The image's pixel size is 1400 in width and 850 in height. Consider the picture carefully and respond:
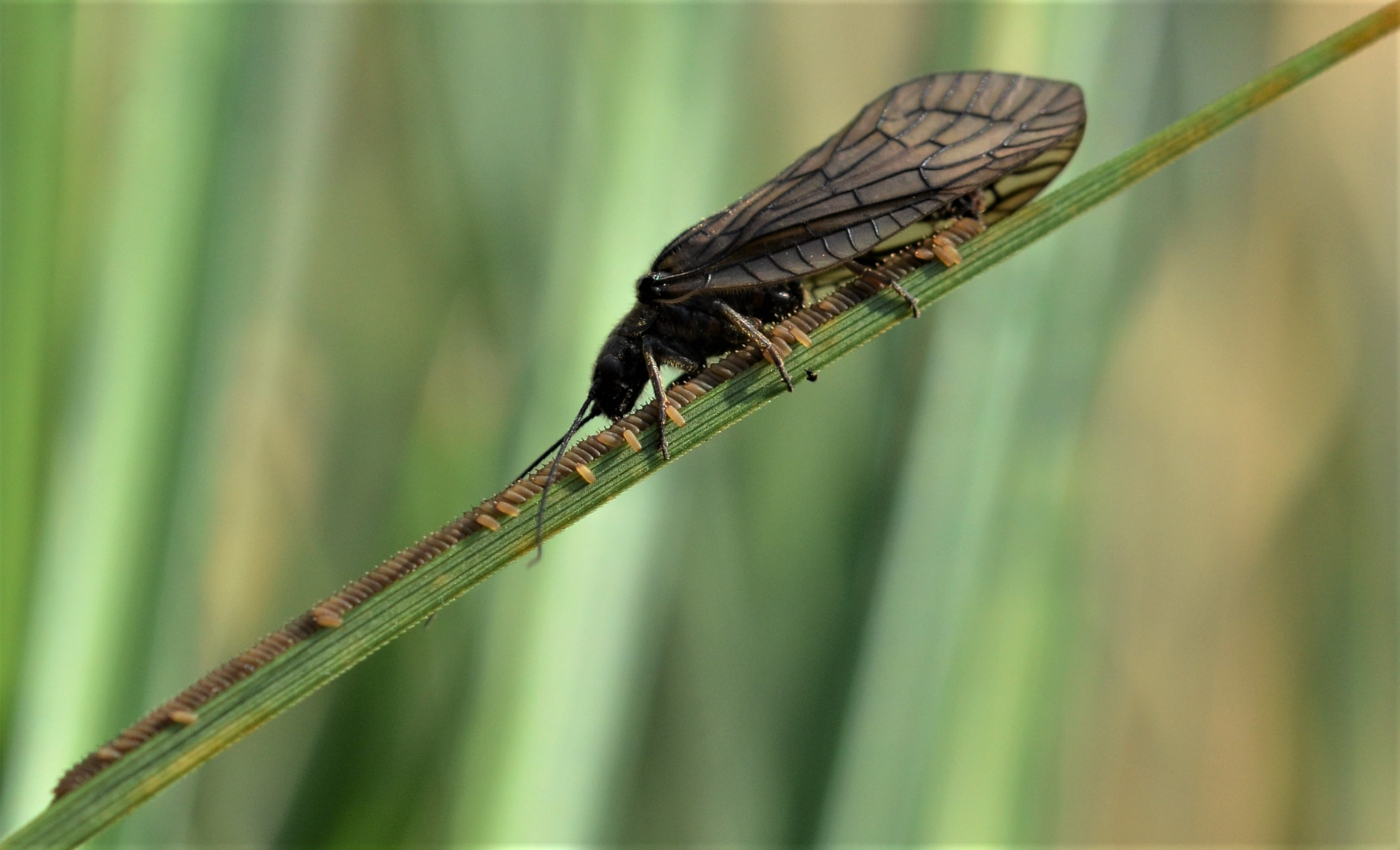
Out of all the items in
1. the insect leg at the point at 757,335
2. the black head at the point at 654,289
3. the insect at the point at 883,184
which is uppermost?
the insect at the point at 883,184

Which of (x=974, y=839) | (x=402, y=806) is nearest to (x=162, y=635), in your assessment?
(x=402, y=806)

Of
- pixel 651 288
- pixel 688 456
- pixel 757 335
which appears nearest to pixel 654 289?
pixel 651 288

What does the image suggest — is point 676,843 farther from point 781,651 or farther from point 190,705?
point 190,705

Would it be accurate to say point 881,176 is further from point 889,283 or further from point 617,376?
point 617,376

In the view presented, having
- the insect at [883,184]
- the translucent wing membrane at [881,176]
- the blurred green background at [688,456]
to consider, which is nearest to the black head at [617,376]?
the insect at [883,184]

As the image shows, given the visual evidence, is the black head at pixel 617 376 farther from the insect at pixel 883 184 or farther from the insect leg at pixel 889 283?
the insect leg at pixel 889 283

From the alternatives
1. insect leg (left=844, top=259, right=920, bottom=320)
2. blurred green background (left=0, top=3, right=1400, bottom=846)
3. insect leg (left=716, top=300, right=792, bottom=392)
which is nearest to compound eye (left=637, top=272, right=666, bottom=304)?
insect leg (left=716, top=300, right=792, bottom=392)

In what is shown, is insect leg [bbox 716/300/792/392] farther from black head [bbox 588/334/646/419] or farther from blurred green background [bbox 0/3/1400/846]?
blurred green background [bbox 0/3/1400/846]
